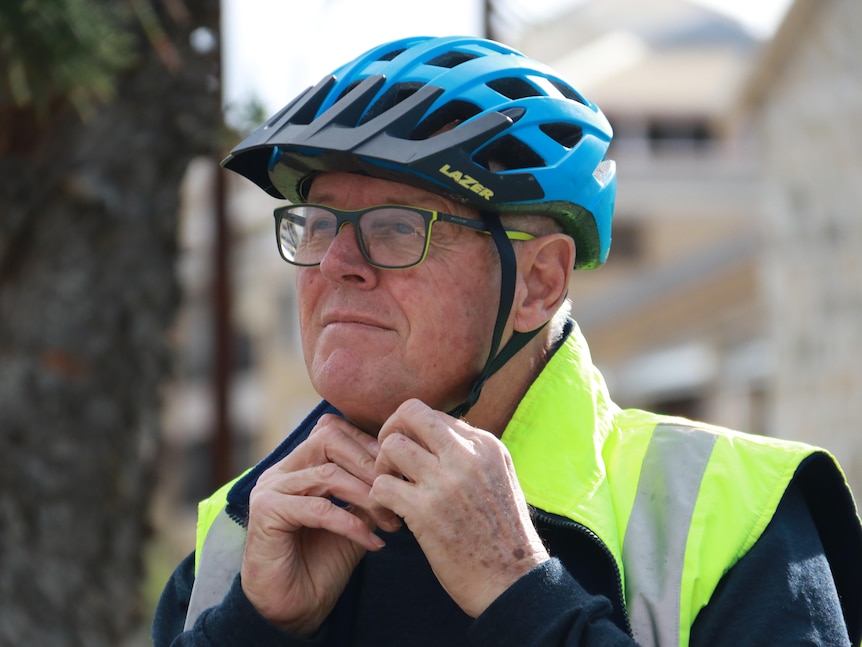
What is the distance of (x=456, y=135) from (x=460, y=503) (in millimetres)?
768

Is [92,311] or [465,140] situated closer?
[465,140]

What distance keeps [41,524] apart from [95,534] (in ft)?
0.79

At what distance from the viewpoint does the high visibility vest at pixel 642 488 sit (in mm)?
2305

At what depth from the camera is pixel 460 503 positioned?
227 centimetres

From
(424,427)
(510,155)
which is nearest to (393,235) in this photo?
(510,155)

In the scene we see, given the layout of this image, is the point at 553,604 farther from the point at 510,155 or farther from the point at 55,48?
Answer: the point at 55,48

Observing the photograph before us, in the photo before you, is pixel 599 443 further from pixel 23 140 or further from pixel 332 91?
pixel 23 140

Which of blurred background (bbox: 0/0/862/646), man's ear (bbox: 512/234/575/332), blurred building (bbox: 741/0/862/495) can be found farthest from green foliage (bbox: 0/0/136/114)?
blurred building (bbox: 741/0/862/495)

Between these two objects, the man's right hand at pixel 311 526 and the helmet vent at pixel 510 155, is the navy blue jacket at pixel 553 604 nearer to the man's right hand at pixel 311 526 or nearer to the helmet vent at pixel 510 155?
the man's right hand at pixel 311 526

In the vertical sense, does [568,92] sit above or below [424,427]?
above

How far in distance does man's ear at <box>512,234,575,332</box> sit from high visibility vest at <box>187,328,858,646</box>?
0.12 metres

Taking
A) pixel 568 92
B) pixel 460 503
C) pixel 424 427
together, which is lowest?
pixel 460 503

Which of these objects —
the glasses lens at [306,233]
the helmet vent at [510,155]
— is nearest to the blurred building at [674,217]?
the helmet vent at [510,155]

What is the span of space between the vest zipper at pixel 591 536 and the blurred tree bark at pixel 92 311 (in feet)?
9.13
